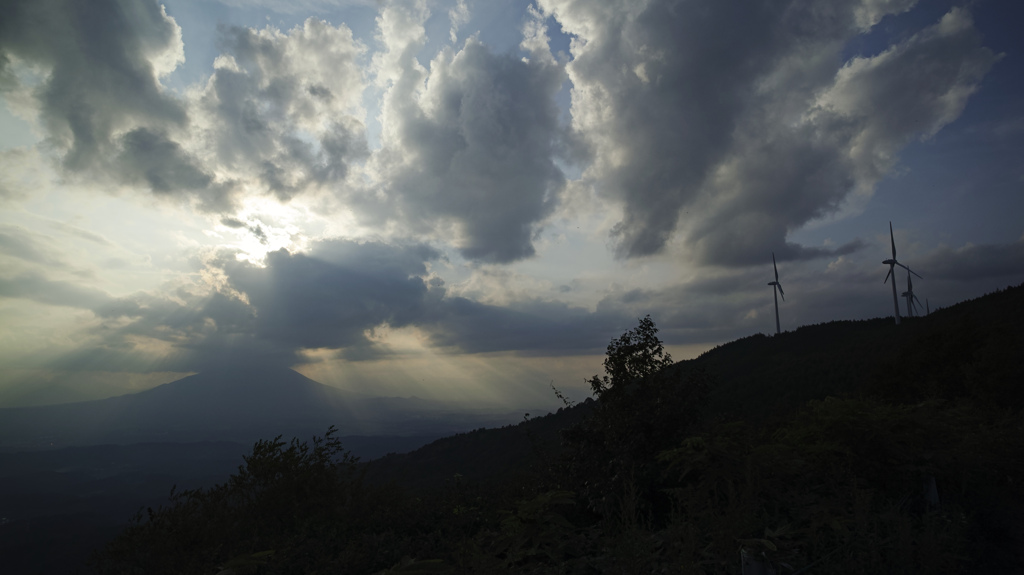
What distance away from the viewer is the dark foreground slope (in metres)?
5.61

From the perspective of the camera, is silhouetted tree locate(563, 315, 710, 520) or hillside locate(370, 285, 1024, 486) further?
hillside locate(370, 285, 1024, 486)

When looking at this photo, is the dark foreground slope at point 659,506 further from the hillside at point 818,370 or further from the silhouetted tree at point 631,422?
the hillside at point 818,370

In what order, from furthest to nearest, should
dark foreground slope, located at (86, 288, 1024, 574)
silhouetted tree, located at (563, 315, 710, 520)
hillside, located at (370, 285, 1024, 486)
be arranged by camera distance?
hillside, located at (370, 285, 1024, 486)
silhouetted tree, located at (563, 315, 710, 520)
dark foreground slope, located at (86, 288, 1024, 574)

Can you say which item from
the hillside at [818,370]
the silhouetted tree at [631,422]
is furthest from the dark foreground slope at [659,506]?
the hillside at [818,370]

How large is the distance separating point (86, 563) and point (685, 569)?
9605 mm

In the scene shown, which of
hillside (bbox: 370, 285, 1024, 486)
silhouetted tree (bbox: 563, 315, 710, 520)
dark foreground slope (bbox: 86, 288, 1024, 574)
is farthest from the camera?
hillside (bbox: 370, 285, 1024, 486)

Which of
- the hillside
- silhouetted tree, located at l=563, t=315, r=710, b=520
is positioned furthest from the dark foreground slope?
the hillside

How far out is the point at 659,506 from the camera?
8805 millimetres

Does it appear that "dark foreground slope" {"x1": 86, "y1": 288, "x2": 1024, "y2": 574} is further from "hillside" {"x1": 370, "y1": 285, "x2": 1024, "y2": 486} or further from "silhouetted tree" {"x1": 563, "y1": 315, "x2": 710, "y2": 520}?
"hillside" {"x1": 370, "y1": 285, "x2": 1024, "y2": 486}

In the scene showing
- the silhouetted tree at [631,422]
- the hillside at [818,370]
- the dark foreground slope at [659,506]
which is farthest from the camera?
the hillside at [818,370]

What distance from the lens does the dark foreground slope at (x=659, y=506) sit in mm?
5613

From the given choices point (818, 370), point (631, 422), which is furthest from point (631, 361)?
point (818, 370)

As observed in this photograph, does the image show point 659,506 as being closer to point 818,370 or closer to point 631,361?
point 631,361

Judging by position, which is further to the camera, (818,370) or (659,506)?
(818,370)
